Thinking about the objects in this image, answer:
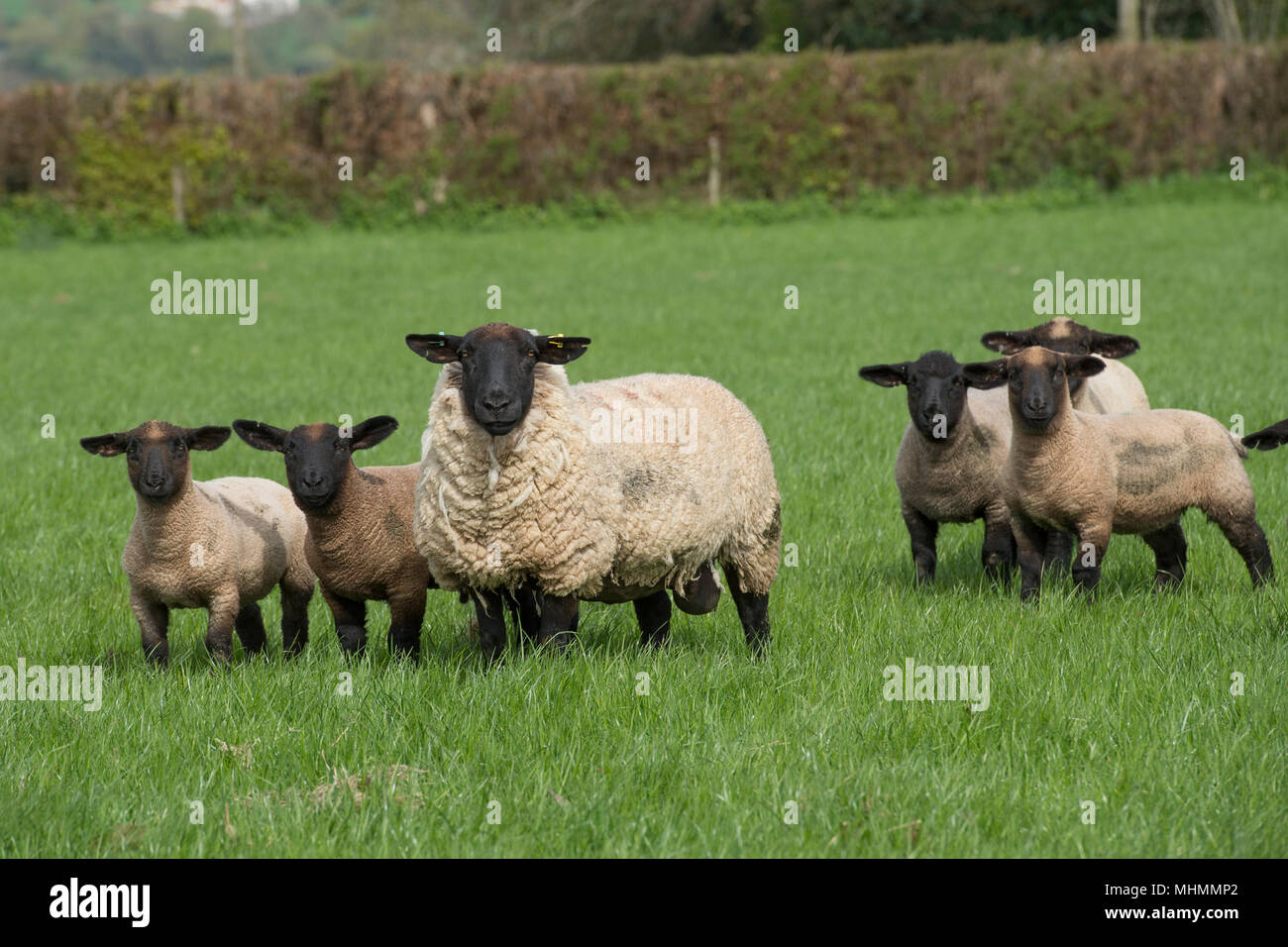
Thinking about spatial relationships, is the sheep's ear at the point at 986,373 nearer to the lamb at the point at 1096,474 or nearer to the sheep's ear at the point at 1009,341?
the lamb at the point at 1096,474

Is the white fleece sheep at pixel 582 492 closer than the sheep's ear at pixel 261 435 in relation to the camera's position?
Yes

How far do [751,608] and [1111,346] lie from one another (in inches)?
129

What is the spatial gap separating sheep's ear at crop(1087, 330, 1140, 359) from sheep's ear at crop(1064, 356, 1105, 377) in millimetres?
933

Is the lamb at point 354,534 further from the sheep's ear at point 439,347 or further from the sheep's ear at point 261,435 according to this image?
the sheep's ear at point 439,347

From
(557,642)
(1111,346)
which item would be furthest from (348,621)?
(1111,346)

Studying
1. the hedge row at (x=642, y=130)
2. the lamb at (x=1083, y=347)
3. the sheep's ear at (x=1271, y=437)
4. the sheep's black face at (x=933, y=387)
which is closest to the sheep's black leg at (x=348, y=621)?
the sheep's black face at (x=933, y=387)

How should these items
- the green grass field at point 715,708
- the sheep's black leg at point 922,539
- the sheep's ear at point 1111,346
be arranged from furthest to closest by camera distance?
the sheep's ear at point 1111,346 → the sheep's black leg at point 922,539 → the green grass field at point 715,708

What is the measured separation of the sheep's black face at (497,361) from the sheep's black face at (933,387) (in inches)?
97.6

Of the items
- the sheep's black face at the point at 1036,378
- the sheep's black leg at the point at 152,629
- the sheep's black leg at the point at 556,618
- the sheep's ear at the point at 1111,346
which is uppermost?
the sheep's ear at the point at 1111,346

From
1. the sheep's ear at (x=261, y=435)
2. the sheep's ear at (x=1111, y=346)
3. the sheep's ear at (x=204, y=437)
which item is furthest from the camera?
the sheep's ear at (x=1111, y=346)

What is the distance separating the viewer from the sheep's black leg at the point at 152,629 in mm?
6289

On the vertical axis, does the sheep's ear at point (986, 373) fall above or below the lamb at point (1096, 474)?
above

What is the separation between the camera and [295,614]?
23.3 ft
